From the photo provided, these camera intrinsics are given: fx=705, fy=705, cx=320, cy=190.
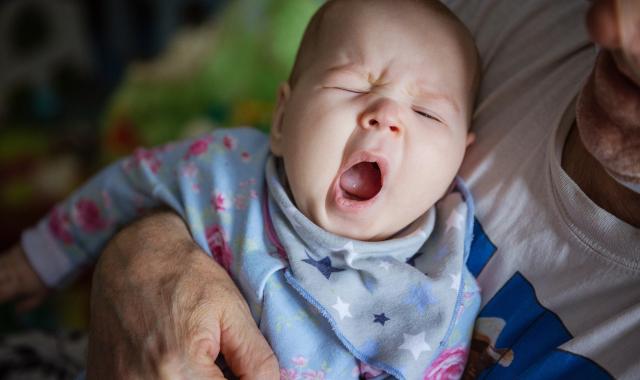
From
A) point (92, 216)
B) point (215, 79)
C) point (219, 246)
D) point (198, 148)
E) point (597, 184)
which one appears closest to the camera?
point (597, 184)

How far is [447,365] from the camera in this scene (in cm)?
104

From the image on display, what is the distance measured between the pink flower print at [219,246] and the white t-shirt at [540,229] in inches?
15.3

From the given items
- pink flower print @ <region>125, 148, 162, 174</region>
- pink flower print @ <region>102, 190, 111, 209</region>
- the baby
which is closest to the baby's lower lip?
the baby

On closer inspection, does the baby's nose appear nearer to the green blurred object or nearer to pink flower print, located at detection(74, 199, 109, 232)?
pink flower print, located at detection(74, 199, 109, 232)

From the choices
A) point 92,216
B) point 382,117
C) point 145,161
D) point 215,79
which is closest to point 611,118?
point 382,117

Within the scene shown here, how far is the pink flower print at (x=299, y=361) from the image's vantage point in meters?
1.01

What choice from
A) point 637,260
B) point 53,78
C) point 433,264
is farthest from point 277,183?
point 53,78

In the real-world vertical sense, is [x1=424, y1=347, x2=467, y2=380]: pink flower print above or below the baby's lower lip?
below

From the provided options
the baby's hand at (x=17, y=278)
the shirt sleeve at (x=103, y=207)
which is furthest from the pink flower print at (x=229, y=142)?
the baby's hand at (x=17, y=278)

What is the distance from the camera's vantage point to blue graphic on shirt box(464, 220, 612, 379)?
35.4 inches

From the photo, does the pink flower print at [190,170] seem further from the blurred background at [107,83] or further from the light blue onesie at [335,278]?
the blurred background at [107,83]

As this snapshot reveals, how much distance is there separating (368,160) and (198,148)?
1.27ft

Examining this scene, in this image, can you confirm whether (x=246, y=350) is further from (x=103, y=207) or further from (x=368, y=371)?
(x=103, y=207)

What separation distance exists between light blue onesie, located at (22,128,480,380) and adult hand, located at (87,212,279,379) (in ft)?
0.13
